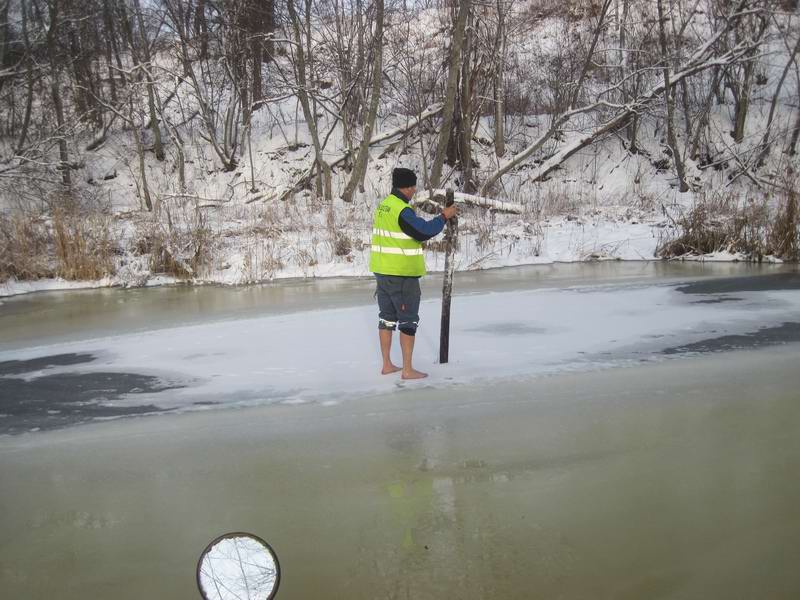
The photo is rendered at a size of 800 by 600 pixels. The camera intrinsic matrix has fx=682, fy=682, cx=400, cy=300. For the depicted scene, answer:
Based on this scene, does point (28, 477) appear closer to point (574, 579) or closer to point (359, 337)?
point (574, 579)

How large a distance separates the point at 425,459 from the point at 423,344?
283 centimetres

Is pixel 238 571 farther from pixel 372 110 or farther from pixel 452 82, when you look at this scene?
pixel 372 110

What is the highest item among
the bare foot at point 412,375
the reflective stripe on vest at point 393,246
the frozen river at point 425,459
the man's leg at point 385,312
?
the reflective stripe on vest at point 393,246

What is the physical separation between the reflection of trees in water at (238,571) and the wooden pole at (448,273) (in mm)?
3821

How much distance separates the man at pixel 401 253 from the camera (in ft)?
16.9

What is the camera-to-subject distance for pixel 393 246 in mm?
5289

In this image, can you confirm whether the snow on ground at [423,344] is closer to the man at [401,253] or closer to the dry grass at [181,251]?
the man at [401,253]

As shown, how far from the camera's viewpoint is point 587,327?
7465 mm

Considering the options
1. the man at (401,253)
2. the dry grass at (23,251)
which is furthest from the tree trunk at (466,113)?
the man at (401,253)

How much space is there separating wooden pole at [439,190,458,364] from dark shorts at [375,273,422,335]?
44 cm

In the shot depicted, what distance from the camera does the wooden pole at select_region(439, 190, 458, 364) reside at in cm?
561

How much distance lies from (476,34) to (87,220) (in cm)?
1181

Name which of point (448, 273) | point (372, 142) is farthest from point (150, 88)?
point (448, 273)

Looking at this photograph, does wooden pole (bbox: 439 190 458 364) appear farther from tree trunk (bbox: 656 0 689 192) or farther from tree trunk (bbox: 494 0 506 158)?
tree trunk (bbox: 656 0 689 192)
